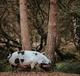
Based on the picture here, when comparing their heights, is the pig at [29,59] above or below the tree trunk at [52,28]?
below

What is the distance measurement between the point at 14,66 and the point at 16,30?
4.07m

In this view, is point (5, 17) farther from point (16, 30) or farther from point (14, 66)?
point (14, 66)

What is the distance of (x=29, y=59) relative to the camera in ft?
29.9

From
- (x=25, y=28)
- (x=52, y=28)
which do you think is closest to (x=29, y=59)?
(x=25, y=28)

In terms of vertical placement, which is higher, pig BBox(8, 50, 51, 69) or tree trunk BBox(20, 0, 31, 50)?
tree trunk BBox(20, 0, 31, 50)

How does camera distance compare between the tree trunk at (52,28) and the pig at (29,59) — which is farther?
the tree trunk at (52,28)

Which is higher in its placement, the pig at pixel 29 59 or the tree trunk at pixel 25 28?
the tree trunk at pixel 25 28

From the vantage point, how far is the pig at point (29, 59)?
9.12 metres

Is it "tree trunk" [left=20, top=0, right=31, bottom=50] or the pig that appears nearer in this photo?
the pig

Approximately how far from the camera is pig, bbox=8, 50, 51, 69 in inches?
359

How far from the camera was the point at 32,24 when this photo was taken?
42.3 feet

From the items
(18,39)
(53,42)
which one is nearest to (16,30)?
(18,39)

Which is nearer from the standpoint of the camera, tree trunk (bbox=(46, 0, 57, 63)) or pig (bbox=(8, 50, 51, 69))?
pig (bbox=(8, 50, 51, 69))

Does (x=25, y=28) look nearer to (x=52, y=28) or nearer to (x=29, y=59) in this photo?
(x=52, y=28)
